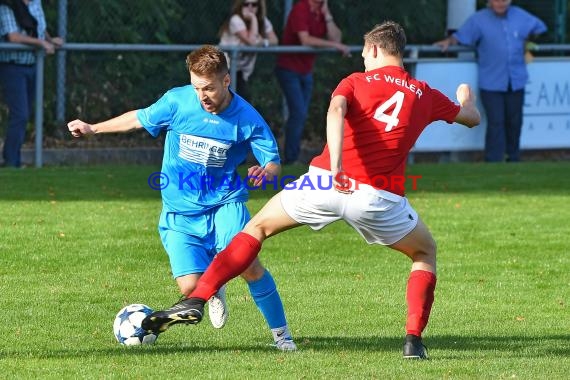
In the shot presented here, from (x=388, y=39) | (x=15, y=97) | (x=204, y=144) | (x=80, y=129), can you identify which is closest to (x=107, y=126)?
(x=80, y=129)

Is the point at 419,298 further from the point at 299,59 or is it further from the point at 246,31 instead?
the point at 299,59

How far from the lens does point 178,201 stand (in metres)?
7.46

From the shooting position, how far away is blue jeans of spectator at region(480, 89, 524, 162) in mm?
17203

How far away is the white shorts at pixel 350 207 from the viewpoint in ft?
22.0

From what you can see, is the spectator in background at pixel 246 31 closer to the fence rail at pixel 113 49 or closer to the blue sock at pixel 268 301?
the fence rail at pixel 113 49

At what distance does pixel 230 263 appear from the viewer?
A: 6.95 metres

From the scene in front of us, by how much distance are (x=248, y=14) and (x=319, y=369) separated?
31.9 ft

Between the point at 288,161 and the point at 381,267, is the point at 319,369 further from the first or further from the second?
the point at 288,161

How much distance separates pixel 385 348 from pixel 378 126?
1373 mm

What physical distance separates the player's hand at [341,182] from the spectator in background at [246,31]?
31.4ft

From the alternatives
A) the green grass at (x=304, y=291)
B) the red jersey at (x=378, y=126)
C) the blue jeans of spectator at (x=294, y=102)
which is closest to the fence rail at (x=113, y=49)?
the blue jeans of spectator at (x=294, y=102)

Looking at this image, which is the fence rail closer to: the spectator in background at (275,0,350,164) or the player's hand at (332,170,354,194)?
the spectator in background at (275,0,350,164)

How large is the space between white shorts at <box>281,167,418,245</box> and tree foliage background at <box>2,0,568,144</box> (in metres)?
10.1

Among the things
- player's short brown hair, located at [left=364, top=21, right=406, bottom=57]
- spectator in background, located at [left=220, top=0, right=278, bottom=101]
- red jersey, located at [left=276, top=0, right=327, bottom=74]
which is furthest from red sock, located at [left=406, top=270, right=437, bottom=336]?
red jersey, located at [left=276, top=0, right=327, bottom=74]
